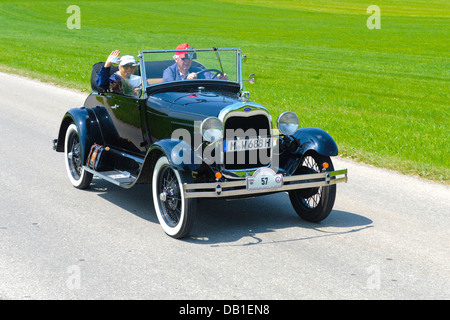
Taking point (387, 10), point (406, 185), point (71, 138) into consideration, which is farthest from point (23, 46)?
point (387, 10)

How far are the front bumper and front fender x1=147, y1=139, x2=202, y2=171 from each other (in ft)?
0.73

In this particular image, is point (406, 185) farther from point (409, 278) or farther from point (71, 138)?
point (71, 138)

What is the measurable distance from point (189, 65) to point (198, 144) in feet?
4.30

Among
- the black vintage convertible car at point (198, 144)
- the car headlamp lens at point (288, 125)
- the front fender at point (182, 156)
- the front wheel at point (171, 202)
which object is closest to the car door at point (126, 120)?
the black vintage convertible car at point (198, 144)

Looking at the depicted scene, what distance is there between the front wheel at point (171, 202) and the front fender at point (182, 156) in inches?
3.8

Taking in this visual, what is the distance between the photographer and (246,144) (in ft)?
20.9

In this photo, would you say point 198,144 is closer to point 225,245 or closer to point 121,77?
point 225,245

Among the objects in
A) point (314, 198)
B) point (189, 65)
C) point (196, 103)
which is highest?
point (189, 65)

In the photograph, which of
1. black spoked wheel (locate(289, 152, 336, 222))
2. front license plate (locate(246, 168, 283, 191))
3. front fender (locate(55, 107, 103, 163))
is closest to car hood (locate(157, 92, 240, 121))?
front license plate (locate(246, 168, 283, 191))

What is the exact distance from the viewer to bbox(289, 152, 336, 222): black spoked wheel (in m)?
6.53

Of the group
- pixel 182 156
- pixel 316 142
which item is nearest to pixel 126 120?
pixel 182 156
